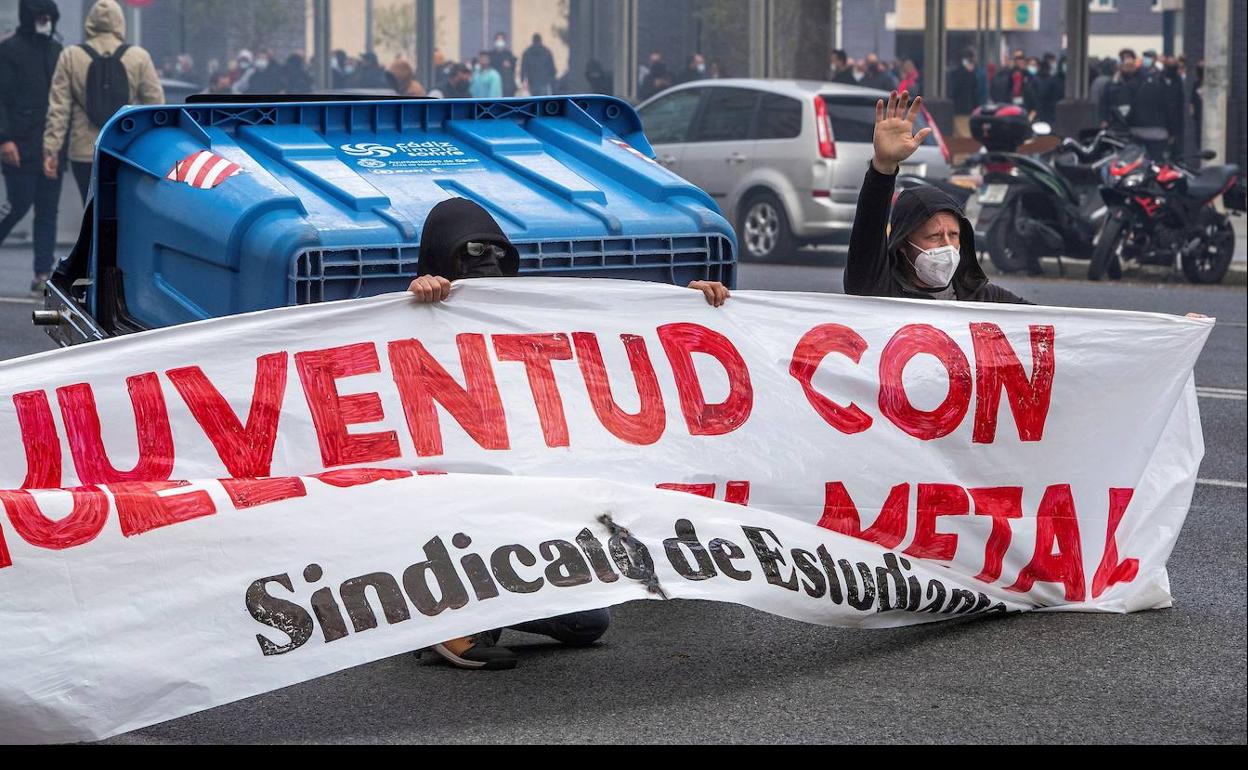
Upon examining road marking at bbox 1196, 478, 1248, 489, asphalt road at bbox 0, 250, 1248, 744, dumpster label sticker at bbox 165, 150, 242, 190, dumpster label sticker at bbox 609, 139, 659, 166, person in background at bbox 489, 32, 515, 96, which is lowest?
road marking at bbox 1196, 478, 1248, 489

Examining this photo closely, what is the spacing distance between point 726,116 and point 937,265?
39.4ft

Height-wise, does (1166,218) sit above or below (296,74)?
below

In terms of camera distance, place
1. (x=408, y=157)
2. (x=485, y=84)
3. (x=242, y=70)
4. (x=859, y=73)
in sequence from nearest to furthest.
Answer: (x=408, y=157) < (x=485, y=84) < (x=859, y=73) < (x=242, y=70)

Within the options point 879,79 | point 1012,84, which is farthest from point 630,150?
point 1012,84

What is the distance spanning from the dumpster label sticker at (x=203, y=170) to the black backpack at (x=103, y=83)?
257 inches

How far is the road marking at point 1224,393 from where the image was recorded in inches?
392

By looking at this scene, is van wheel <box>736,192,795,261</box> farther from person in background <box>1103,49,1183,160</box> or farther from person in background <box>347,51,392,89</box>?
person in background <box>347,51,392,89</box>

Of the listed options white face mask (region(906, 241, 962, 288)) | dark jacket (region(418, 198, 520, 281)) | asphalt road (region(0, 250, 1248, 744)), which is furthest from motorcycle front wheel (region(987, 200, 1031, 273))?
dark jacket (region(418, 198, 520, 281))

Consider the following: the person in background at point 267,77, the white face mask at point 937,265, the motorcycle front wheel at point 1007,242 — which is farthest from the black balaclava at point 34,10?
the person in background at point 267,77

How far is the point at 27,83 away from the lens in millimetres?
12922

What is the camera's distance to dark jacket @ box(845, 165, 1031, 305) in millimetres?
5324

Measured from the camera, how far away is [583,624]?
5133mm

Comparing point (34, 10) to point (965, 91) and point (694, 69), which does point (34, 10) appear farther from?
point (965, 91)

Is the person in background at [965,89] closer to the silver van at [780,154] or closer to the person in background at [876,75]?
the person in background at [876,75]
